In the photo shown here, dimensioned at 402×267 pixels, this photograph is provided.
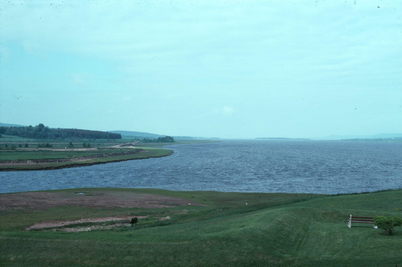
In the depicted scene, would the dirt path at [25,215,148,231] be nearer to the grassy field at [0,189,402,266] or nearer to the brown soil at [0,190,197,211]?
the grassy field at [0,189,402,266]

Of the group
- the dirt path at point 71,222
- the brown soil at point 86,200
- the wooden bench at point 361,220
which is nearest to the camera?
the wooden bench at point 361,220

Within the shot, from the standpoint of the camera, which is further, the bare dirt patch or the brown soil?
the brown soil

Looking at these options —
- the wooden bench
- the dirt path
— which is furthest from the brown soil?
the wooden bench

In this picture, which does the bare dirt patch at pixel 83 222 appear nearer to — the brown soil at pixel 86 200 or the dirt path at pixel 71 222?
the dirt path at pixel 71 222

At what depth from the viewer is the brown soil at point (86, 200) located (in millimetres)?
44719

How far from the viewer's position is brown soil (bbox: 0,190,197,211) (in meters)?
44.7

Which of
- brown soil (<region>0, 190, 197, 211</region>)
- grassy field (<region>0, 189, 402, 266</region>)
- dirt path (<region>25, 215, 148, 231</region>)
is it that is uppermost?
grassy field (<region>0, 189, 402, 266</region>)

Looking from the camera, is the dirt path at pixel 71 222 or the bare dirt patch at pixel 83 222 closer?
the bare dirt patch at pixel 83 222

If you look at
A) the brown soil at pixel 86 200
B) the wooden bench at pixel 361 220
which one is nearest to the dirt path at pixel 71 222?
the brown soil at pixel 86 200

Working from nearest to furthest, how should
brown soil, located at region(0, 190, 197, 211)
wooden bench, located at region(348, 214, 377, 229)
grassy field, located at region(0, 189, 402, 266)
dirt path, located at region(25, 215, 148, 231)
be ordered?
grassy field, located at region(0, 189, 402, 266) < wooden bench, located at region(348, 214, 377, 229) < dirt path, located at region(25, 215, 148, 231) < brown soil, located at region(0, 190, 197, 211)

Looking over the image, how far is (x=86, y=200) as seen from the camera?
49.1 metres

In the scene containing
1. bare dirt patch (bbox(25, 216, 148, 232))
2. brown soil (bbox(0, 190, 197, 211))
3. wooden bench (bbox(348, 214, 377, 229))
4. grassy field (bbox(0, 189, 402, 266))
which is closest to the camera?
grassy field (bbox(0, 189, 402, 266))

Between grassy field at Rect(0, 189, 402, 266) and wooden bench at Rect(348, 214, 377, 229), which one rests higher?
wooden bench at Rect(348, 214, 377, 229)

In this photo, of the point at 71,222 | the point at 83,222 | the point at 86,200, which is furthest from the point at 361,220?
the point at 86,200
